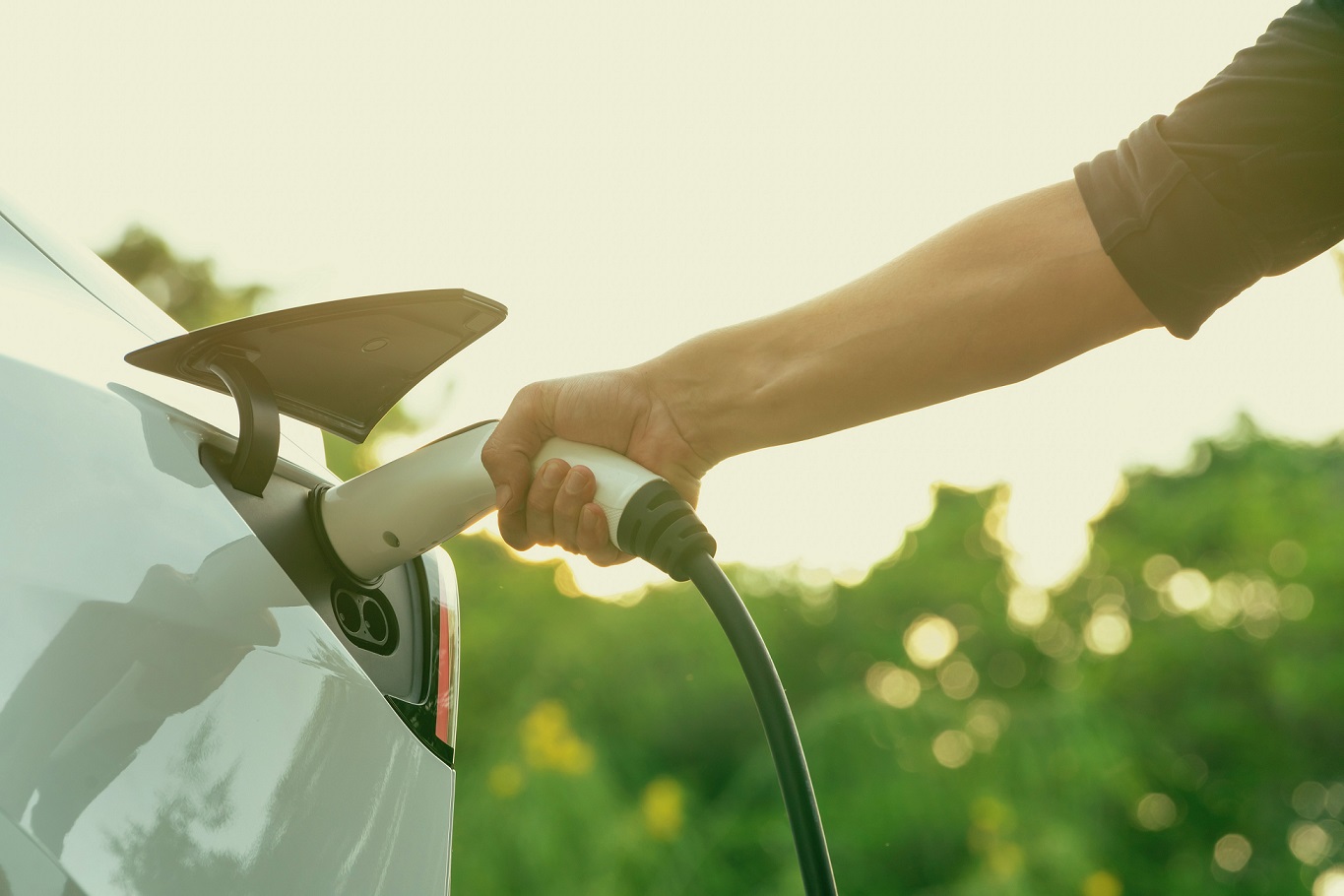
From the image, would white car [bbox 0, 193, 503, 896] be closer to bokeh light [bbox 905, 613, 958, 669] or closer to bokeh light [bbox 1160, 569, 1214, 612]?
bokeh light [bbox 905, 613, 958, 669]

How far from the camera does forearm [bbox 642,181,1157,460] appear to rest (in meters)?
1.38

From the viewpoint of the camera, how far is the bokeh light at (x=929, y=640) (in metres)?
11.7

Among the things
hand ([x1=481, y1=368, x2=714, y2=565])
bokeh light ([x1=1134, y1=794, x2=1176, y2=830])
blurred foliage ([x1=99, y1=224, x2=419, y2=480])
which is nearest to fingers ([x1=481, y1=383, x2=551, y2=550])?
hand ([x1=481, y1=368, x2=714, y2=565])

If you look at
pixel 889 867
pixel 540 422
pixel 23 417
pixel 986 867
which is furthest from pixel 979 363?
pixel 889 867

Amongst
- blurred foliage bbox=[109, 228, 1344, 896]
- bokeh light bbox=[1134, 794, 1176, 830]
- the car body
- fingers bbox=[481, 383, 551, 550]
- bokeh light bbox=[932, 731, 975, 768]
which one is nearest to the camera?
the car body

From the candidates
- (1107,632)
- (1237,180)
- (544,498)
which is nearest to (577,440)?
(544,498)

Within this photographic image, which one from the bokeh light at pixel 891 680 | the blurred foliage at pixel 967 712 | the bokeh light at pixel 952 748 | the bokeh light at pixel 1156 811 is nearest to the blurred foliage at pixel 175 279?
the blurred foliage at pixel 967 712

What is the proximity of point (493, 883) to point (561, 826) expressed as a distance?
0.46 metres

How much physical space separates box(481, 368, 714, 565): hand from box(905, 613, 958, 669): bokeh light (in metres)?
10.4

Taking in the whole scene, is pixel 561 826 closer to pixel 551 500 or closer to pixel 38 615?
pixel 551 500

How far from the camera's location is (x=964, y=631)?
12289 millimetres

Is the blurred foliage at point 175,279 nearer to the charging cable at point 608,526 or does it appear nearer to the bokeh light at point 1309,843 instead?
the bokeh light at point 1309,843

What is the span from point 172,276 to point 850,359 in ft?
43.8

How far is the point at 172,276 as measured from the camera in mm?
13336
